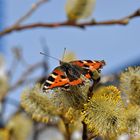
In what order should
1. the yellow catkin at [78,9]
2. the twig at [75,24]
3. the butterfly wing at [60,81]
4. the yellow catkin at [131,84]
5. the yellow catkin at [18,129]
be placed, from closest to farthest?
the butterfly wing at [60,81]
the yellow catkin at [131,84]
the twig at [75,24]
the yellow catkin at [78,9]
the yellow catkin at [18,129]

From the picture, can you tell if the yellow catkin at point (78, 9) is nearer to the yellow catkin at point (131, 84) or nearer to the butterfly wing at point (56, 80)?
the yellow catkin at point (131, 84)

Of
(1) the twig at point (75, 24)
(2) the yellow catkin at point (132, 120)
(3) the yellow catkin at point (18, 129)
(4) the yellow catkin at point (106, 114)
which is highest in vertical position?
(1) the twig at point (75, 24)

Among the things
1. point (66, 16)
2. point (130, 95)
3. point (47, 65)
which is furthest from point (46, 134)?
point (130, 95)

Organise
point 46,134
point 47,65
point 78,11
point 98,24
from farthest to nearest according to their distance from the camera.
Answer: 1. point 46,134
2. point 47,65
3. point 78,11
4. point 98,24

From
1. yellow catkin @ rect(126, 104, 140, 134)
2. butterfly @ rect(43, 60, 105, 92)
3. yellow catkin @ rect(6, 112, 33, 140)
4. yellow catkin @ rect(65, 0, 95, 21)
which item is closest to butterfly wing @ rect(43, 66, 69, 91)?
butterfly @ rect(43, 60, 105, 92)

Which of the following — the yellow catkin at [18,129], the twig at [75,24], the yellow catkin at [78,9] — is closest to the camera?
the twig at [75,24]

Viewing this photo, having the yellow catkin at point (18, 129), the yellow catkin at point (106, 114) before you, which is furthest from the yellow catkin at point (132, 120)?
the yellow catkin at point (18, 129)

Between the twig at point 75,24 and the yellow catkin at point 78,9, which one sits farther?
the yellow catkin at point 78,9

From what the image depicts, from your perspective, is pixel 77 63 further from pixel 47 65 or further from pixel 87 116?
pixel 47 65
